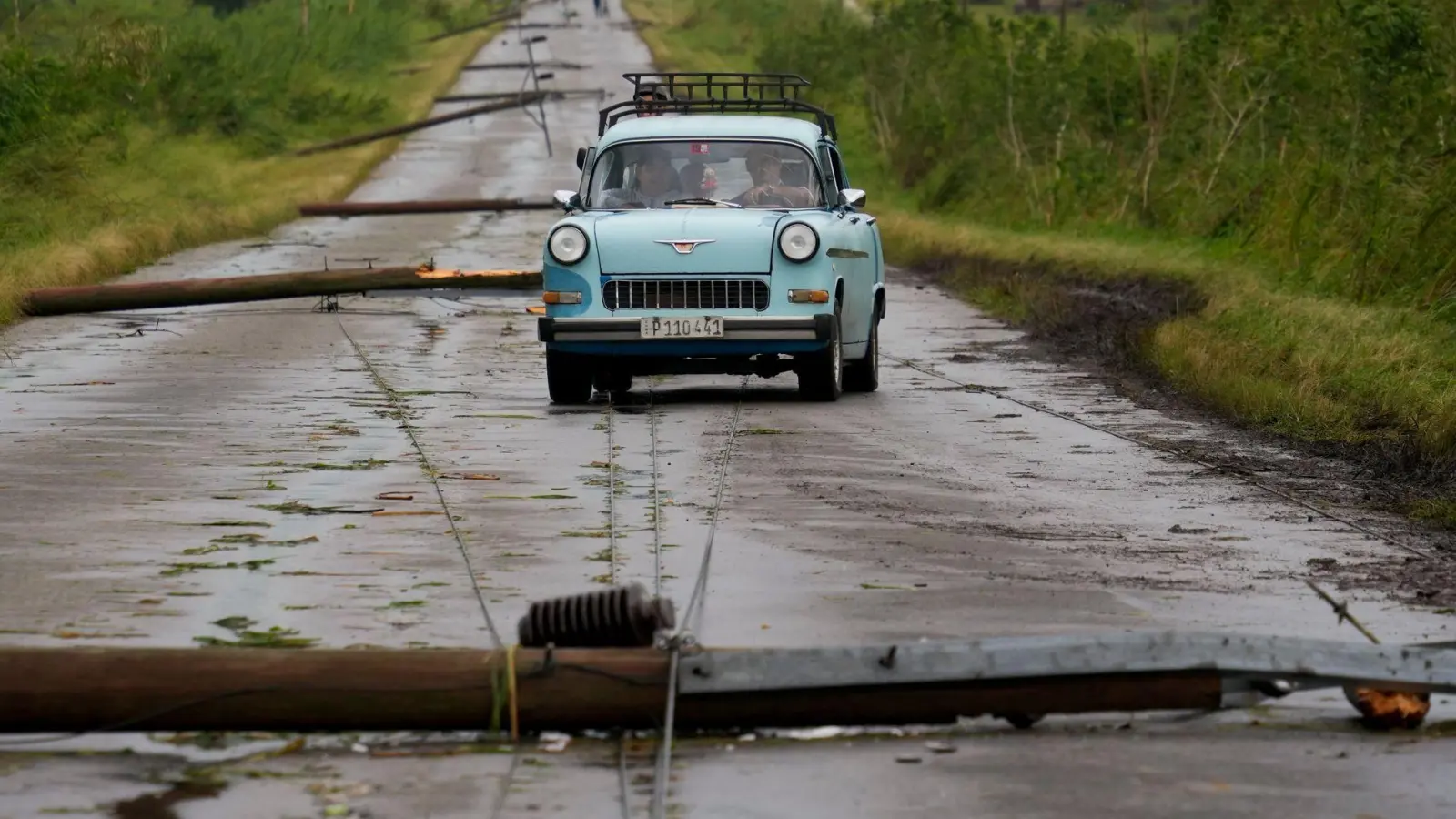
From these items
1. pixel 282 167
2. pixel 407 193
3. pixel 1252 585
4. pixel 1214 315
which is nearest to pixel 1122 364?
pixel 1214 315

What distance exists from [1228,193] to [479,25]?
213 ft

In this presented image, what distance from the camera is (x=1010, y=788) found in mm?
6031

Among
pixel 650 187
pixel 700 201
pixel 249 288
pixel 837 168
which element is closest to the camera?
pixel 700 201

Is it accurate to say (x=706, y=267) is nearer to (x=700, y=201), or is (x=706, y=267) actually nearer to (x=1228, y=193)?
(x=700, y=201)

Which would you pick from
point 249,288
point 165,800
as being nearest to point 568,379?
point 249,288

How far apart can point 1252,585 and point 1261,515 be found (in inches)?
77.5

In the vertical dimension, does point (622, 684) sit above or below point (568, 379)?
above

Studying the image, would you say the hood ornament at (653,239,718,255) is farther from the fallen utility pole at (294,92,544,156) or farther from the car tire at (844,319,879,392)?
the fallen utility pole at (294,92,544,156)

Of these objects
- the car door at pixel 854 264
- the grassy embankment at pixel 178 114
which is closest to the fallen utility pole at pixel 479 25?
the grassy embankment at pixel 178 114

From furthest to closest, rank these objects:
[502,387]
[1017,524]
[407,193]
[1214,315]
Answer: [407,193]
[1214,315]
[502,387]
[1017,524]

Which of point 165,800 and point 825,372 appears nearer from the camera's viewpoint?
point 165,800

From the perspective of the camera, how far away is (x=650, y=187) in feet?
53.5

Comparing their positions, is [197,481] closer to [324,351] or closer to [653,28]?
[324,351]

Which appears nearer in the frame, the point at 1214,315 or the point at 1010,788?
the point at 1010,788
